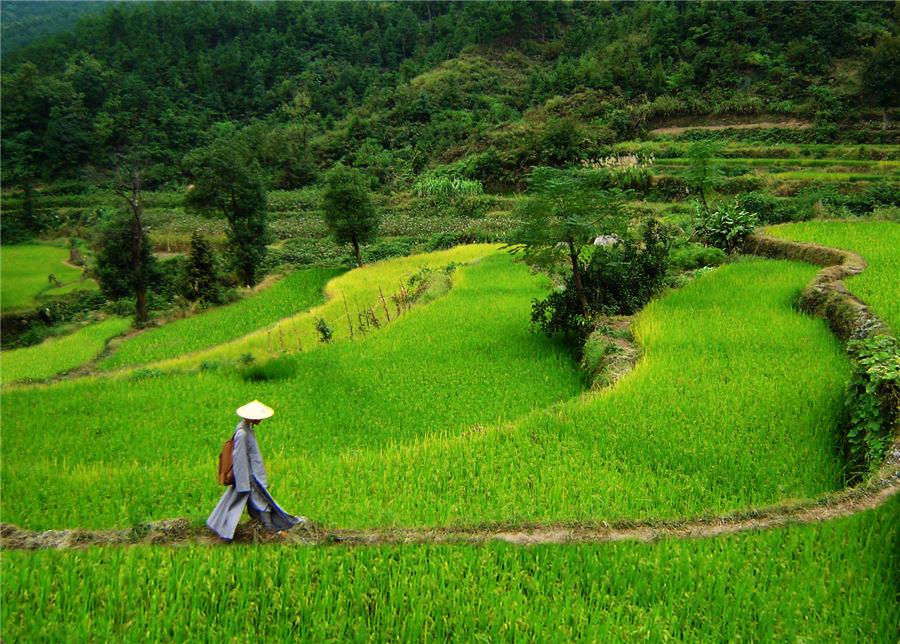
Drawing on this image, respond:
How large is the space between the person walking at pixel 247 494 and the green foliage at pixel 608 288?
25.4 ft

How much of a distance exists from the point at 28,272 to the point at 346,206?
20.6 metres

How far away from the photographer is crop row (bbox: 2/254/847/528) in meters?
5.93

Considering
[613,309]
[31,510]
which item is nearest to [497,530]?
[31,510]

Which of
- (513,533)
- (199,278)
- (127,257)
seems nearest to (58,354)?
(127,257)

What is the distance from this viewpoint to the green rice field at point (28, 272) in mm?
28906

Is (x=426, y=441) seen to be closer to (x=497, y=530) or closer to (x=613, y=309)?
(x=497, y=530)

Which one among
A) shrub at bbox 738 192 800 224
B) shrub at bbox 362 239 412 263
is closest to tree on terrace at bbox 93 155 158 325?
shrub at bbox 362 239 412 263

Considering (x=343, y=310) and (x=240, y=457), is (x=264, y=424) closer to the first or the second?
(x=240, y=457)

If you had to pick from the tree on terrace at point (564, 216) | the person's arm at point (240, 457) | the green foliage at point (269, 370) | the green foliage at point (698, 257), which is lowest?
the green foliage at point (269, 370)

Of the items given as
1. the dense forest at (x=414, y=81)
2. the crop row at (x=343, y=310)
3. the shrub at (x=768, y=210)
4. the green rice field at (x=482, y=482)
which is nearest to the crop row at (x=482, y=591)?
the green rice field at (x=482, y=482)

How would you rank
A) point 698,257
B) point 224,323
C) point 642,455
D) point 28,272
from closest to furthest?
point 642,455 < point 698,257 < point 224,323 < point 28,272

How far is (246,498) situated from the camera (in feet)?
17.1

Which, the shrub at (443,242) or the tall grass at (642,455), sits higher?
the tall grass at (642,455)

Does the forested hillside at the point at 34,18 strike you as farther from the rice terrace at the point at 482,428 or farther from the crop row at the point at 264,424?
the crop row at the point at 264,424
